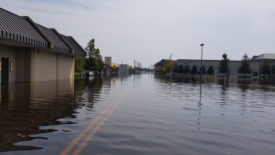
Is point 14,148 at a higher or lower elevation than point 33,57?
lower

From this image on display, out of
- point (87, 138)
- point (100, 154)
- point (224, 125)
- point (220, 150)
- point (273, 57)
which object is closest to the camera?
point (100, 154)

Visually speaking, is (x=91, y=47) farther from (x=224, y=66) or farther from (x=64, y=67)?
(x=224, y=66)

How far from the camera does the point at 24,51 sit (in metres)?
30.1

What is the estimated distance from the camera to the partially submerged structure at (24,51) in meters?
24.8

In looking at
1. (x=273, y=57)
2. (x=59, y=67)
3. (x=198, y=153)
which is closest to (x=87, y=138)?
(x=198, y=153)

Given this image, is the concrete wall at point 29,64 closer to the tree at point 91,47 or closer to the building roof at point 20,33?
the building roof at point 20,33

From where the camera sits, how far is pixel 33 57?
30.9 m

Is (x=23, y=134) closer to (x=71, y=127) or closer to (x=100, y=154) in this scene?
(x=71, y=127)

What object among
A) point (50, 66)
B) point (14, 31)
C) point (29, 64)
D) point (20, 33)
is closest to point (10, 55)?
point (29, 64)

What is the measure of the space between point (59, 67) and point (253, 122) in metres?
35.1

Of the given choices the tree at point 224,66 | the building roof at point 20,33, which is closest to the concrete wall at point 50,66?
the building roof at point 20,33

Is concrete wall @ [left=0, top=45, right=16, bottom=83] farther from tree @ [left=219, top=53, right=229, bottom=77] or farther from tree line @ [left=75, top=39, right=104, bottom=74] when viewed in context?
tree @ [left=219, top=53, right=229, bottom=77]

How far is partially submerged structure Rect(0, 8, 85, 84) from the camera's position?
81.4 ft

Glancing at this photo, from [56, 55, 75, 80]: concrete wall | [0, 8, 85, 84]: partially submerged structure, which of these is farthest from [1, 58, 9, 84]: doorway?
[56, 55, 75, 80]: concrete wall
